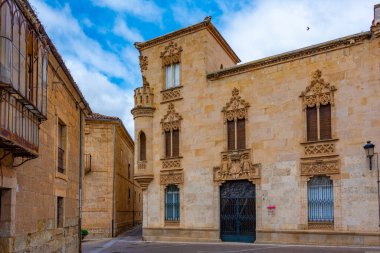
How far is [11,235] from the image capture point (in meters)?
7.82

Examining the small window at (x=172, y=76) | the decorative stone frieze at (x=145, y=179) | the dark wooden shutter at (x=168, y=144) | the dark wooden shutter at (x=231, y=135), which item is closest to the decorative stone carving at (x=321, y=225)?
the dark wooden shutter at (x=231, y=135)

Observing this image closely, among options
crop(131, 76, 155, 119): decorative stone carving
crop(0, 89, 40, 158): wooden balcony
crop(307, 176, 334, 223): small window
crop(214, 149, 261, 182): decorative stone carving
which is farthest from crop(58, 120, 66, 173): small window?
crop(131, 76, 155, 119): decorative stone carving

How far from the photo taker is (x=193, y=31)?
25234 mm

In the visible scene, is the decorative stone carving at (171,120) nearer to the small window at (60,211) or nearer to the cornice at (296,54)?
the cornice at (296,54)

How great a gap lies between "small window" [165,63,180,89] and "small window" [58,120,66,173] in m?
13.3

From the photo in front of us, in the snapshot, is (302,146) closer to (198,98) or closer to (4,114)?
(198,98)

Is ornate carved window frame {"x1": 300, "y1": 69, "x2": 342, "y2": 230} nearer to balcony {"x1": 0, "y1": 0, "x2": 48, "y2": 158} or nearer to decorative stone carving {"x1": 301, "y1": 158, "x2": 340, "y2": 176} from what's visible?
decorative stone carving {"x1": 301, "y1": 158, "x2": 340, "y2": 176}

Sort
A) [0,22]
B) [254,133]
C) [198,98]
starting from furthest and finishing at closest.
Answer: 1. [198,98]
2. [254,133]
3. [0,22]

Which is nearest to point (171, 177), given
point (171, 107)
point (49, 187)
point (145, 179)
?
point (145, 179)

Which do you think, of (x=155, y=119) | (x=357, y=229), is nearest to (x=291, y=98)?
(x=357, y=229)

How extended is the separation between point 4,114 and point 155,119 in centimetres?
1950

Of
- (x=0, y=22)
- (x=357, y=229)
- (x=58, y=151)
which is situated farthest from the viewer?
(x=357, y=229)

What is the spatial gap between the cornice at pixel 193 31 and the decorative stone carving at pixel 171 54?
500 mm

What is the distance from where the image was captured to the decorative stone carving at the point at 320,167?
19.7 metres
